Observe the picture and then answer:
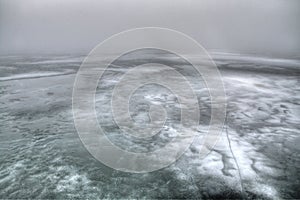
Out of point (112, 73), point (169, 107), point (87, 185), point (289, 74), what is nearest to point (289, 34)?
point (289, 74)

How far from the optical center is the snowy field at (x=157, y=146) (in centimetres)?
192

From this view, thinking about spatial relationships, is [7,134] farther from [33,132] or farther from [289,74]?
[289,74]

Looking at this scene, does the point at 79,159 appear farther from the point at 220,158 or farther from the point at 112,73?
the point at 112,73

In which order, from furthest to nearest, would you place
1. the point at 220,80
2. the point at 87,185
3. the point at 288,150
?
the point at 220,80
the point at 288,150
the point at 87,185

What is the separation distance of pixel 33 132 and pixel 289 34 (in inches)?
1292

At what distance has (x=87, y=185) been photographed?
6.41 feet

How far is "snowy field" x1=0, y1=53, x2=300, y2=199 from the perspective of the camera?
1917 millimetres

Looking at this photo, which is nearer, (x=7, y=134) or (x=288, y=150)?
(x=288, y=150)

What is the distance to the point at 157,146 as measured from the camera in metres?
2.67

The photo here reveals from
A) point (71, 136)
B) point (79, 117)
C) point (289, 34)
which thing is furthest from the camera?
point (289, 34)

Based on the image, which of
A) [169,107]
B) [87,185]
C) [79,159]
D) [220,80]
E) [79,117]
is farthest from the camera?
[220,80]

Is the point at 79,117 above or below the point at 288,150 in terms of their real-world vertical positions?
above

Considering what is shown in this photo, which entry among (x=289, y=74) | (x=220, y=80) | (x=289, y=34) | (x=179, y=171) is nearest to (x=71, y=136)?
(x=179, y=171)

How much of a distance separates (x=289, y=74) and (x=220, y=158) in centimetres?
543
